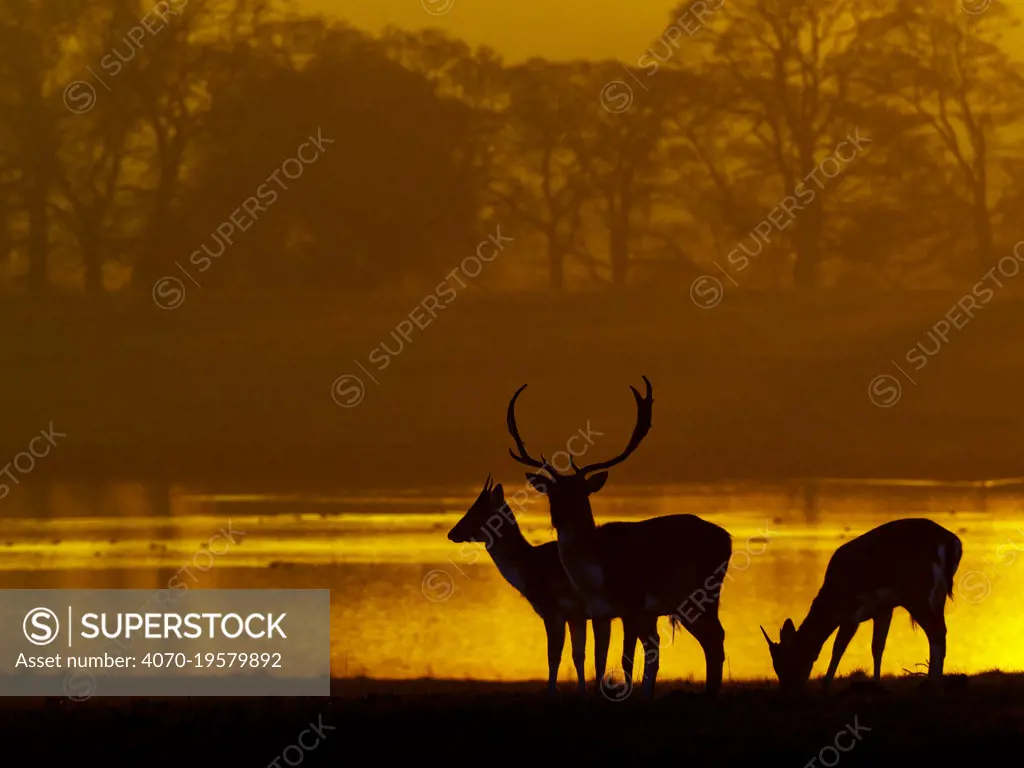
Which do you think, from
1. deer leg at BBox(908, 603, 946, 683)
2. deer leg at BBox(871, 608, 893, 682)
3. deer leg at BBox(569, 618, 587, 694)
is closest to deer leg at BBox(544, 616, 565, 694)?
deer leg at BBox(569, 618, 587, 694)

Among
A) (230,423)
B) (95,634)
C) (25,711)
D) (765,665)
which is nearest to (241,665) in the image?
(95,634)

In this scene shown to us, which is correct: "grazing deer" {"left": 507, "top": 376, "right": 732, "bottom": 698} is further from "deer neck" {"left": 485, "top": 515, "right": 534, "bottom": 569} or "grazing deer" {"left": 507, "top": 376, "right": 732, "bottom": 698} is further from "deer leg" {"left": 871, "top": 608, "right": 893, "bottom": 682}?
"deer leg" {"left": 871, "top": 608, "right": 893, "bottom": 682}

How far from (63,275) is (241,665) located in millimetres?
58633

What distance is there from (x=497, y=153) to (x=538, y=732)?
74.0 metres

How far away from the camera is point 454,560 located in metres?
36.9

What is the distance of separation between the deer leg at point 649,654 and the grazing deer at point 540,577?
0.32 metres

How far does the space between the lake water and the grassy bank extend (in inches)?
548

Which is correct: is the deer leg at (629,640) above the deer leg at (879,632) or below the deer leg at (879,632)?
below

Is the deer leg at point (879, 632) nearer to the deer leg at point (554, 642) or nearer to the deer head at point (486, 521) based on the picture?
the deer leg at point (554, 642)

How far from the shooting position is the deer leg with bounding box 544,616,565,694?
1762 centimetres

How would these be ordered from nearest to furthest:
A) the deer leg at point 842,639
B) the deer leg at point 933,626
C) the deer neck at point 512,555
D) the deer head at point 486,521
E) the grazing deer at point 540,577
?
the grazing deer at point 540,577, the deer leg at point 933,626, the deer leg at point 842,639, the deer neck at point 512,555, the deer head at point 486,521

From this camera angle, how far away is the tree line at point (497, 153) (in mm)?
80375

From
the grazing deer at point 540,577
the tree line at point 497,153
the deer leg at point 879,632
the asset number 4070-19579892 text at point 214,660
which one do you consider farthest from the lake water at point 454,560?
the tree line at point 497,153

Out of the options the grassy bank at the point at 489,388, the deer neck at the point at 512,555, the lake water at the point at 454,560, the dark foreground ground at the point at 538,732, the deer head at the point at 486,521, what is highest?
the grassy bank at the point at 489,388
